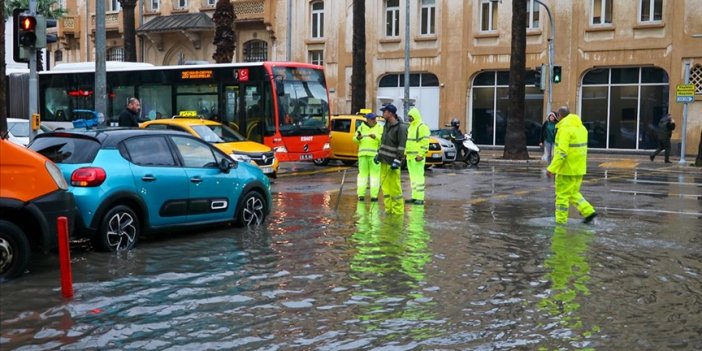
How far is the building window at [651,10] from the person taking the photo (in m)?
34.1

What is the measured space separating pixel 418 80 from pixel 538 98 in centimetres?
619

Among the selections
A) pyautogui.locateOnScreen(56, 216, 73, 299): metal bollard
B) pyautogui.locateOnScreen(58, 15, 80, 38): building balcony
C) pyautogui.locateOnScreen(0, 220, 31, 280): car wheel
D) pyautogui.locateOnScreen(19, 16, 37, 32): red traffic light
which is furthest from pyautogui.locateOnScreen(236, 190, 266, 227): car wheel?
pyautogui.locateOnScreen(58, 15, 80, 38): building balcony

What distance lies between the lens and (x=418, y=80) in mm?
40469

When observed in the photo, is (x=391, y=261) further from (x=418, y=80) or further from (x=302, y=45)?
(x=302, y=45)

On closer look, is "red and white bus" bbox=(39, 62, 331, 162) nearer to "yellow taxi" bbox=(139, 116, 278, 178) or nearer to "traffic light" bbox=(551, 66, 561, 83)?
"yellow taxi" bbox=(139, 116, 278, 178)

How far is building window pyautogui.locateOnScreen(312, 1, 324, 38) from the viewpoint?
43.2 m

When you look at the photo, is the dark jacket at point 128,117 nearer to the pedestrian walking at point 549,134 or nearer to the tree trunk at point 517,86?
the pedestrian walking at point 549,134

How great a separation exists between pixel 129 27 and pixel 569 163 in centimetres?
2693

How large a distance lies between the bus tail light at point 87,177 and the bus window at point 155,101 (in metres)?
14.7

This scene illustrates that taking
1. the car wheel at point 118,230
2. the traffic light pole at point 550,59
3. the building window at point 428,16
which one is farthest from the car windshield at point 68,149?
the building window at point 428,16

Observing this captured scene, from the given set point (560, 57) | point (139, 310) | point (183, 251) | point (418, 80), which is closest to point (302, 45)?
point (418, 80)

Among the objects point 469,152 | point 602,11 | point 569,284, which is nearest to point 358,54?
point 469,152

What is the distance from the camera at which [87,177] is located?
950 cm

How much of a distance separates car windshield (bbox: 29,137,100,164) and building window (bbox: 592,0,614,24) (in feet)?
97.3
